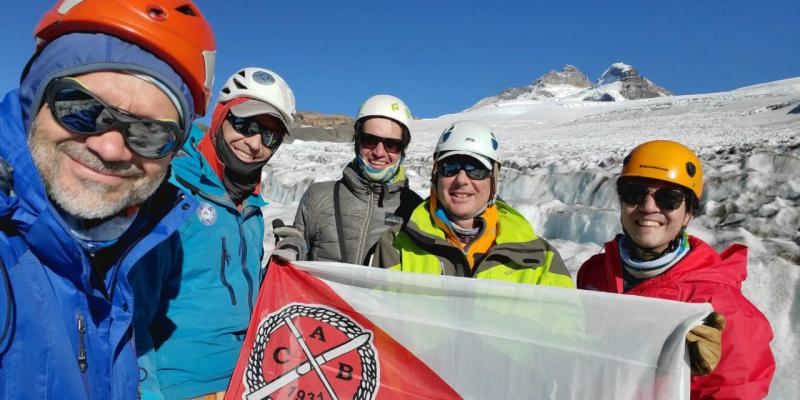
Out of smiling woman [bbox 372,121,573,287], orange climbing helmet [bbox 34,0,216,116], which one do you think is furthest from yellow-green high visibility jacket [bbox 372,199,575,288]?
orange climbing helmet [bbox 34,0,216,116]

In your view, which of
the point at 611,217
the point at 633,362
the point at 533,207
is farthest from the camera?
the point at 533,207

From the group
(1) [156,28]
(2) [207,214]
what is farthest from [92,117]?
(2) [207,214]

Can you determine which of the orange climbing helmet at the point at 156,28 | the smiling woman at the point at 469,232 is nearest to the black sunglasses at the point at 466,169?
the smiling woman at the point at 469,232

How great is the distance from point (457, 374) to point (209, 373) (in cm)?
112

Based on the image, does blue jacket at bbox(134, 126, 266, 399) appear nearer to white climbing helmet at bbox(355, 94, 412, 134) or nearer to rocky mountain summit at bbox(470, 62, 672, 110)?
white climbing helmet at bbox(355, 94, 412, 134)

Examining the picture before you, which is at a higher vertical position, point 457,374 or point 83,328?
point 83,328

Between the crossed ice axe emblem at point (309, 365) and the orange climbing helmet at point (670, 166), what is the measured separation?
1772 millimetres

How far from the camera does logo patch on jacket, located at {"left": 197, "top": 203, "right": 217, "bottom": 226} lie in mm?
1982

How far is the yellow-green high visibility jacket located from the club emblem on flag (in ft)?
1.49

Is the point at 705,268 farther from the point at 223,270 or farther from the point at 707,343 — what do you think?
the point at 223,270

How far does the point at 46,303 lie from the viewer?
1.05m

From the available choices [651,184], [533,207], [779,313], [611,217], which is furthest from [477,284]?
[533,207]

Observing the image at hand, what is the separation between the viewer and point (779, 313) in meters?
3.34

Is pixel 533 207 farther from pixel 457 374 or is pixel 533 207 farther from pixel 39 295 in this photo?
pixel 39 295
